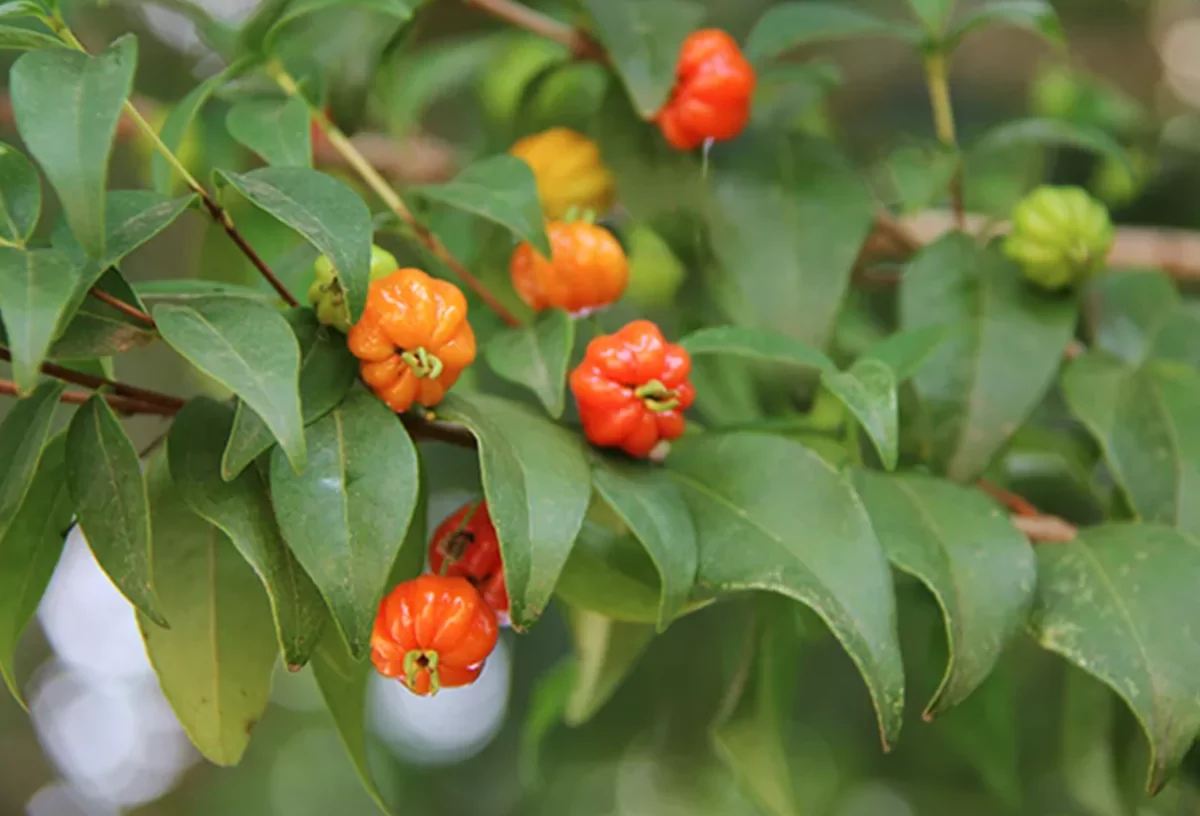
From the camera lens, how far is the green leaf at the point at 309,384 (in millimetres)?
469

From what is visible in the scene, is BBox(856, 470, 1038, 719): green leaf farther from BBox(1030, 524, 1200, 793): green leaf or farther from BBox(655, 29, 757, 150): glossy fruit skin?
BBox(655, 29, 757, 150): glossy fruit skin

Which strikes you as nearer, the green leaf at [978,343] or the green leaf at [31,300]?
the green leaf at [31,300]

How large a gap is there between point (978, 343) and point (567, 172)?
1.02 ft

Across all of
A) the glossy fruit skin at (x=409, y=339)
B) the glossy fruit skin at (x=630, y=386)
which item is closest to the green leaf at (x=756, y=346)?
the glossy fruit skin at (x=630, y=386)

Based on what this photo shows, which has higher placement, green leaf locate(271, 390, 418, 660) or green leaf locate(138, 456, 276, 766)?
green leaf locate(271, 390, 418, 660)

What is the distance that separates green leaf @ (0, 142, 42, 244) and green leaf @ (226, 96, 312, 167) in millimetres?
133

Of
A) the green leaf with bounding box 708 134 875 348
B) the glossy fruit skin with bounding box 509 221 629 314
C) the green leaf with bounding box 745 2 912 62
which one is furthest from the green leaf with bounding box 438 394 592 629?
the green leaf with bounding box 745 2 912 62

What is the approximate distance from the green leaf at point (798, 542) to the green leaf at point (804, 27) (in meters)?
0.32

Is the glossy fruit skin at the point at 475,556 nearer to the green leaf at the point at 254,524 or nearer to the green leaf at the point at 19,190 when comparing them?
the green leaf at the point at 254,524

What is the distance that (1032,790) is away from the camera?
1415 mm

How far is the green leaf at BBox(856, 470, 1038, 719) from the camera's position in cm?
54

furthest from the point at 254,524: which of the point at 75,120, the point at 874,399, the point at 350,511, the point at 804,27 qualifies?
the point at 804,27

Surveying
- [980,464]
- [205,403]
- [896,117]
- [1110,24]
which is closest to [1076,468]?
[980,464]

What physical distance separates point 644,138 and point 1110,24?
124 cm
